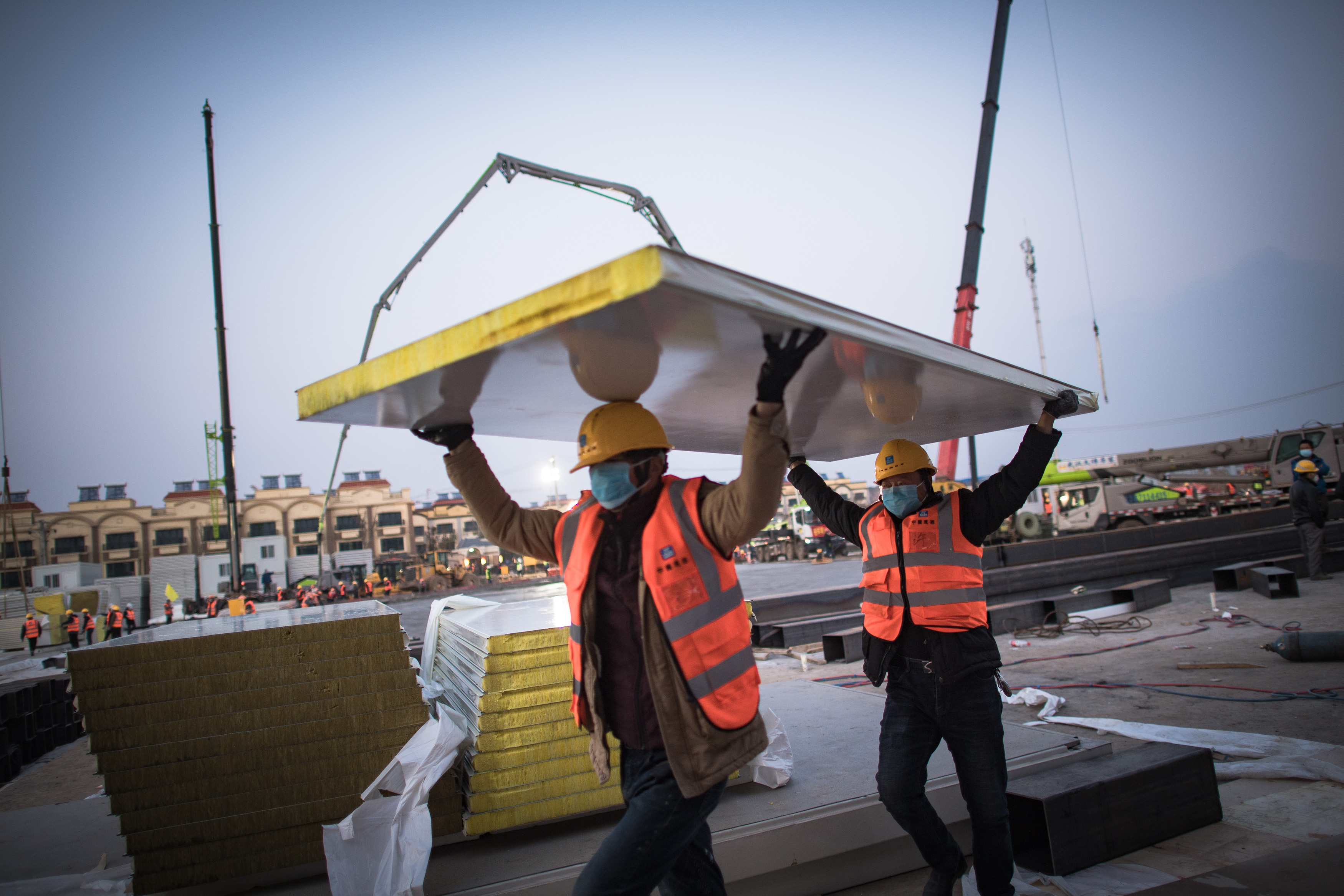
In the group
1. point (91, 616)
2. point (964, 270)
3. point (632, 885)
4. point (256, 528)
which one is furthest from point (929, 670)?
point (256, 528)

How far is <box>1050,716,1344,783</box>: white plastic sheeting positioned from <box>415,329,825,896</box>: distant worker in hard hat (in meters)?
3.18

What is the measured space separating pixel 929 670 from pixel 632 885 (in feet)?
4.87

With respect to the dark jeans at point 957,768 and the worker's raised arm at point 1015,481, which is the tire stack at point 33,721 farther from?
the worker's raised arm at point 1015,481

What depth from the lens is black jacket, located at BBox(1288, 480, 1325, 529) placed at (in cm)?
1056

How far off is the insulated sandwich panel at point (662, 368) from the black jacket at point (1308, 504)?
34.9 feet

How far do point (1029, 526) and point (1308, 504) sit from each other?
11.0 metres

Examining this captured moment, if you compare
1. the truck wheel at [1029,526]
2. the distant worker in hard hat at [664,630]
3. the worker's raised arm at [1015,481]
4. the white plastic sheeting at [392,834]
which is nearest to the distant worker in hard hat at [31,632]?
the white plastic sheeting at [392,834]

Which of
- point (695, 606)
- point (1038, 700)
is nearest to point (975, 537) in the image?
point (695, 606)

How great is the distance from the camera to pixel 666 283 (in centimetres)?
132

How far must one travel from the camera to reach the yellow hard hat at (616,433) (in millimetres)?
2023

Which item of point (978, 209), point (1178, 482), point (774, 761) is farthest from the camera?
point (1178, 482)

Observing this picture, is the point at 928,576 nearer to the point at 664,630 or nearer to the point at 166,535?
the point at 664,630

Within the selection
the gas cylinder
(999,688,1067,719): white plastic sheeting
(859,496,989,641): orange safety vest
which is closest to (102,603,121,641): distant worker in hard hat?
(999,688,1067,719): white plastic sheeting

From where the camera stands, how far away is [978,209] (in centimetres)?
1270
